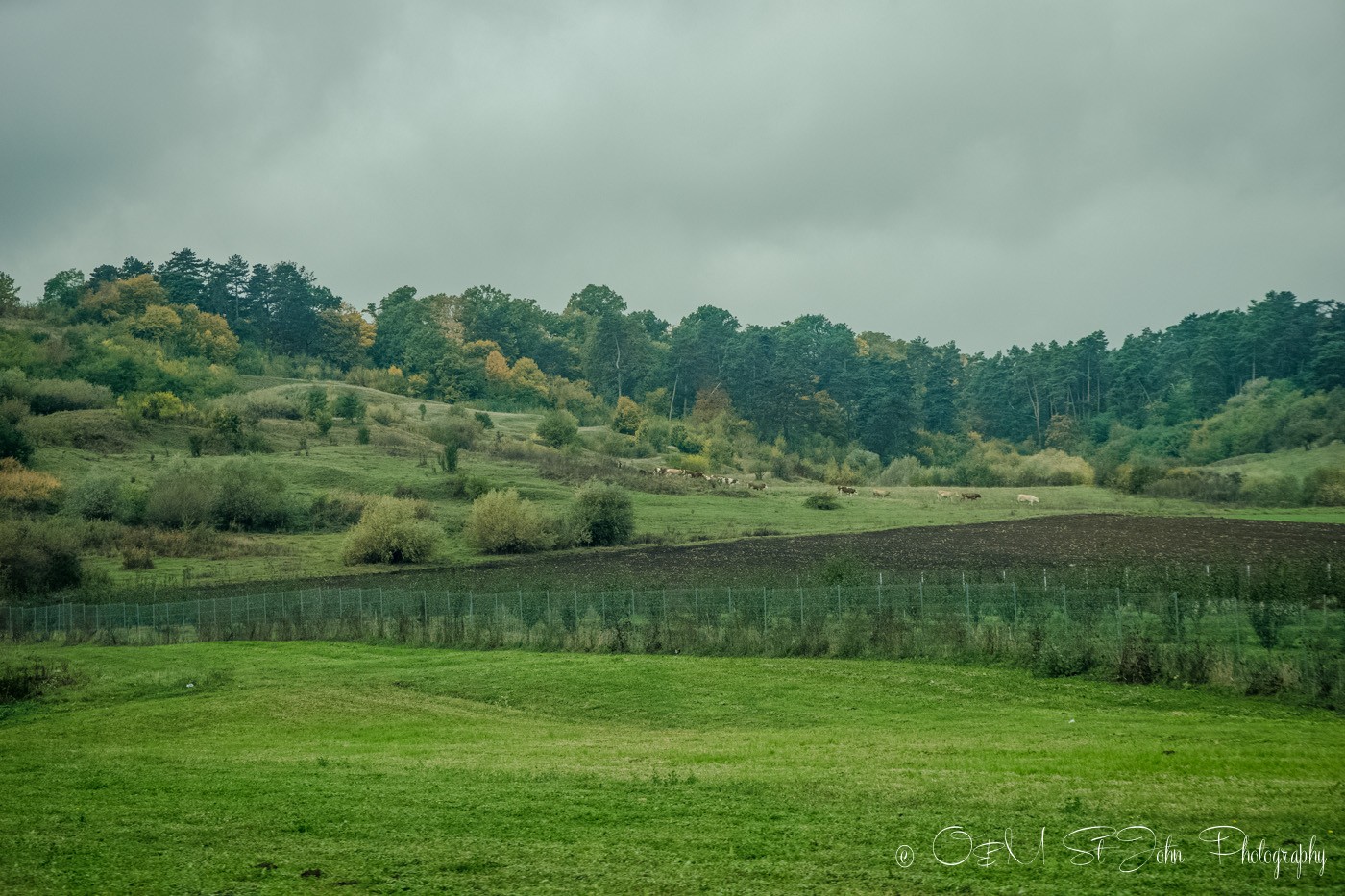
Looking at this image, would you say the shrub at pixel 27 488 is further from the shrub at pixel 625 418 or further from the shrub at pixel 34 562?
the shrub at pixel 625 418

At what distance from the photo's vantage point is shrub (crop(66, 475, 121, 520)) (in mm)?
77562

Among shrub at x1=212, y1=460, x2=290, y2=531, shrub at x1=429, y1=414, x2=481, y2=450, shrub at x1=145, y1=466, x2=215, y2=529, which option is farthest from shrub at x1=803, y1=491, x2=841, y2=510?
shrub at x1=145, y1=466, x2=215, y2=529

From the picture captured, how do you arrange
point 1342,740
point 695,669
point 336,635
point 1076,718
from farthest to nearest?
point 336,635
point 695,669
point 1076,718
point 1342,740

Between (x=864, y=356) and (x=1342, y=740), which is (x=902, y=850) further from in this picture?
(x=864, y=356)

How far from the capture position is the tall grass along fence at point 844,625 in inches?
1073

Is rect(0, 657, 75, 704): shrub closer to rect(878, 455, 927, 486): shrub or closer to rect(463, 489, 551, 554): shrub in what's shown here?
rect(463, 489, 551, 554): shrub

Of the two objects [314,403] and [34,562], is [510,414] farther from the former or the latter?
[34,562]

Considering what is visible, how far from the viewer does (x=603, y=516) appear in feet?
253

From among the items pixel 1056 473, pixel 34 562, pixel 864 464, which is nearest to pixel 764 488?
pixel 1056 473

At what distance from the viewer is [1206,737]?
1847cm

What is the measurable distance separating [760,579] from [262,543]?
4270 cm

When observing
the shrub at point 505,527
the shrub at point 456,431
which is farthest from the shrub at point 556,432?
the shrub at point 505,527

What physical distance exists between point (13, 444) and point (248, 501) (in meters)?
21.0

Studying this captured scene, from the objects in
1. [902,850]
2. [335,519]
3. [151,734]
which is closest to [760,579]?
[151,734]
